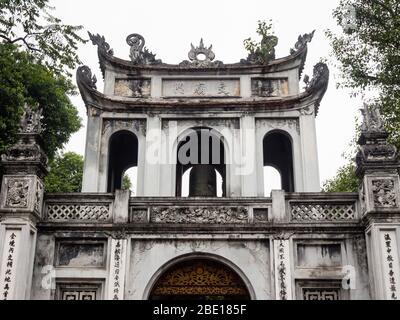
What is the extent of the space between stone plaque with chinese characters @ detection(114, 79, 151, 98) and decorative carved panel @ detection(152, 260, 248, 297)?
17.7ft

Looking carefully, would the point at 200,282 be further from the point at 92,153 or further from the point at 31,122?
the point at 31,122

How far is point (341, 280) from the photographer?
10391mm

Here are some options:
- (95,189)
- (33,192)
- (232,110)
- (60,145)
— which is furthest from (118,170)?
(60,145)

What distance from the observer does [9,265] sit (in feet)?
32.3

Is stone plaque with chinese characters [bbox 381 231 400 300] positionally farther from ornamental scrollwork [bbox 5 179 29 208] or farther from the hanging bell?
ornamental scrollwork [bbox 5 179 29 208]

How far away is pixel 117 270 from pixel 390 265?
5.17 m

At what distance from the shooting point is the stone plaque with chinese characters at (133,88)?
14375mm

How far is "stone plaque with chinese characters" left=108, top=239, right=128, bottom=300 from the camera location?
34.1 ft

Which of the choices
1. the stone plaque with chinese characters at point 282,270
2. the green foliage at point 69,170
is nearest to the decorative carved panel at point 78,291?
the stone plaque with chinese characters at point 282,270

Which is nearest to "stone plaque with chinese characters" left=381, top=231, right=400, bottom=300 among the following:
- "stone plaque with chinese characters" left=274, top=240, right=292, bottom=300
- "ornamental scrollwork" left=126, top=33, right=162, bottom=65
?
"stone plaque with chinese characters" left=274, top=240, right=292, bottom=300

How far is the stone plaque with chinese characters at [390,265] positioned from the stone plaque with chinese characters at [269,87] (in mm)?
5608

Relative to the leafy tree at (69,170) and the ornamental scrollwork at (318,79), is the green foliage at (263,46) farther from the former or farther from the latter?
the leafy tree at (69,170)

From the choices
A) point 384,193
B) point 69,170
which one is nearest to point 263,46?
point 384,193

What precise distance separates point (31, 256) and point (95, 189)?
309 cm
